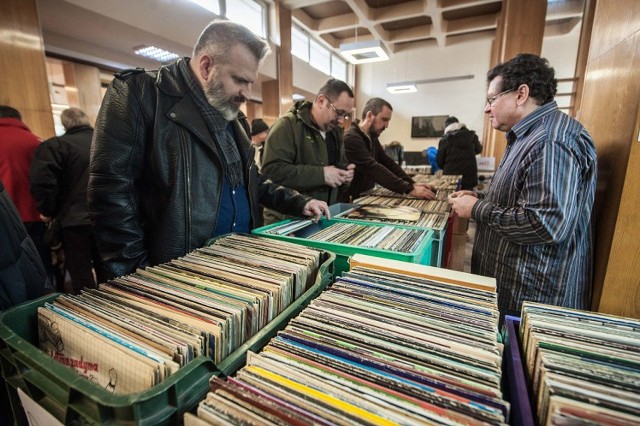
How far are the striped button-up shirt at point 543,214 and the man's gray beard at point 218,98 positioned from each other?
4.17 feet

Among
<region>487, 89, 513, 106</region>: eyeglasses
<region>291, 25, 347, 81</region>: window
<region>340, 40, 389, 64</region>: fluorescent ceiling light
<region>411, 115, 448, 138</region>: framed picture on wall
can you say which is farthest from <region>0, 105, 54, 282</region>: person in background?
<region>411, 115, 448, 138</region>: framed picture on wall

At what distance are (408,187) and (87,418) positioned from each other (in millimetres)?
2483

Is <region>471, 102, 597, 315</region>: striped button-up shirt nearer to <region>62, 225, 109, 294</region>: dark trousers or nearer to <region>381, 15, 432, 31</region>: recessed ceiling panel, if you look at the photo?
<region>62, 225, 109, 294</region>: dark trousers

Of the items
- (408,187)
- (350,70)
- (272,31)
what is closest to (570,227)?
(408,187)

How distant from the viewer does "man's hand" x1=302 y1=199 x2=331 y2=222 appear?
1.61 meters

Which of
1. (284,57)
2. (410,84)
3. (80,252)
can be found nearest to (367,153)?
(80,252)

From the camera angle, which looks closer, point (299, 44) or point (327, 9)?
point (327, 9)

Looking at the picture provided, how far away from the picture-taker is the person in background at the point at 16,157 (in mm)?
2533

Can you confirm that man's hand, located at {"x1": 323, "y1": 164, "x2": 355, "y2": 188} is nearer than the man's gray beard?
No

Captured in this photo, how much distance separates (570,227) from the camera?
4.20 feet

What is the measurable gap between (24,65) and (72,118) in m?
1.23

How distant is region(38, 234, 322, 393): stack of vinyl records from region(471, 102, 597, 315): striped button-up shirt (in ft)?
3.16

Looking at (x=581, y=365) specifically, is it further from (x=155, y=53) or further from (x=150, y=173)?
(x=155, y=53)

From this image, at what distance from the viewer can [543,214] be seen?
122 centimetres
